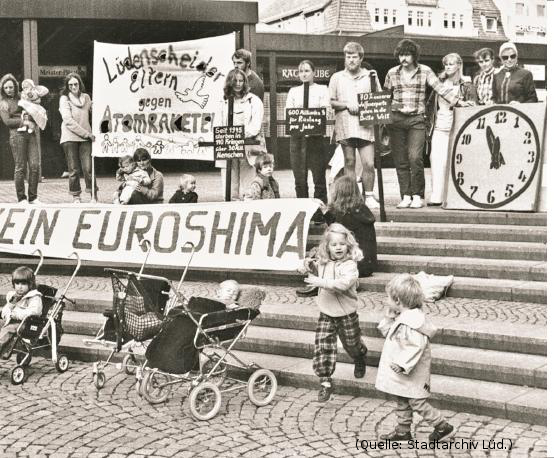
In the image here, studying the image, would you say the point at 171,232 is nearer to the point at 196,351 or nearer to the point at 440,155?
the point at 440,155

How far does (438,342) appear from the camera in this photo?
7.25 m

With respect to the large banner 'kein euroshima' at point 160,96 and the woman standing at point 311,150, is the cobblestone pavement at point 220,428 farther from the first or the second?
the large banner 'kein euroshima' at point 160,96

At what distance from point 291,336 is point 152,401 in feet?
5.08

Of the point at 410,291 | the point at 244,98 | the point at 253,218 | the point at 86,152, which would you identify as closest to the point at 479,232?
the point at 253,218

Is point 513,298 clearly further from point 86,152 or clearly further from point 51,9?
point 51,9

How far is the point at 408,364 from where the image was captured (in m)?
5.61

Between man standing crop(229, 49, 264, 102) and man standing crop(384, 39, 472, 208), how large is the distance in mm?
1554

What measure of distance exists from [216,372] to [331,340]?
90 centimetres

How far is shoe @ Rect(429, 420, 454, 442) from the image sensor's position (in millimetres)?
5660

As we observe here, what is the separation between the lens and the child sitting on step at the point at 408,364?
5.64 metres

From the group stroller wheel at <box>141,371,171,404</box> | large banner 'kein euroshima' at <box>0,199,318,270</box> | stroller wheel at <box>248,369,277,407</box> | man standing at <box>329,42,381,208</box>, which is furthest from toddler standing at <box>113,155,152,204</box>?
stroller wheel at <box>248,369,277,407</box>

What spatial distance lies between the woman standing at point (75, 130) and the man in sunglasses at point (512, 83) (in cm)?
545

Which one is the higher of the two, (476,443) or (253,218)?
(253,218)

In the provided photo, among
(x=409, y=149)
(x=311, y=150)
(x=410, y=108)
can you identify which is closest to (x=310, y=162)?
(x=311, y=150)
